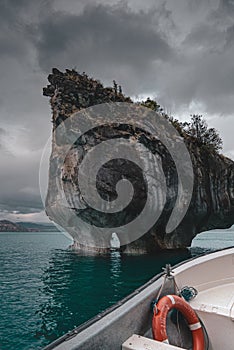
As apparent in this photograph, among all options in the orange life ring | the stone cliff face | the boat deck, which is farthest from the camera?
the stone cliff face

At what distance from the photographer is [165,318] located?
3.09 metres

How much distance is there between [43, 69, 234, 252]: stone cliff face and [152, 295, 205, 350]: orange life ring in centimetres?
2151

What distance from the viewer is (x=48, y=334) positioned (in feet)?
25.1

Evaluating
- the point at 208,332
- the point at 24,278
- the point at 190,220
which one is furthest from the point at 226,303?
the point at 190,220

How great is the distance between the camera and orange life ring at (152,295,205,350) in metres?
3.01

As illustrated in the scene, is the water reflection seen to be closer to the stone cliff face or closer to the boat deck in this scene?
the boat deck

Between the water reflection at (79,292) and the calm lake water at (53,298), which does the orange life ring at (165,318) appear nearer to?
the calm lake water at (53,298)

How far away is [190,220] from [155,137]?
1252 cm

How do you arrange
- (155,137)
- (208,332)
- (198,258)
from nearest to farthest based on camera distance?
(208,332), (198,258), (155,137)

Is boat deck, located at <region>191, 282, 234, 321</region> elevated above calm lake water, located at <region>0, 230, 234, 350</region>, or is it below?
above

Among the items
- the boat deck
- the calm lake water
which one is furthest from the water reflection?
the boat deck

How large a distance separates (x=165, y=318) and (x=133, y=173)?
2221cm

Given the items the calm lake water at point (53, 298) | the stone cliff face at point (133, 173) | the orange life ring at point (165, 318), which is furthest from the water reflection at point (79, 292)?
the stone cliff face at point (133, 173)

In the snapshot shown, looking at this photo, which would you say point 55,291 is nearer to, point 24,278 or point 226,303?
point 24,278
